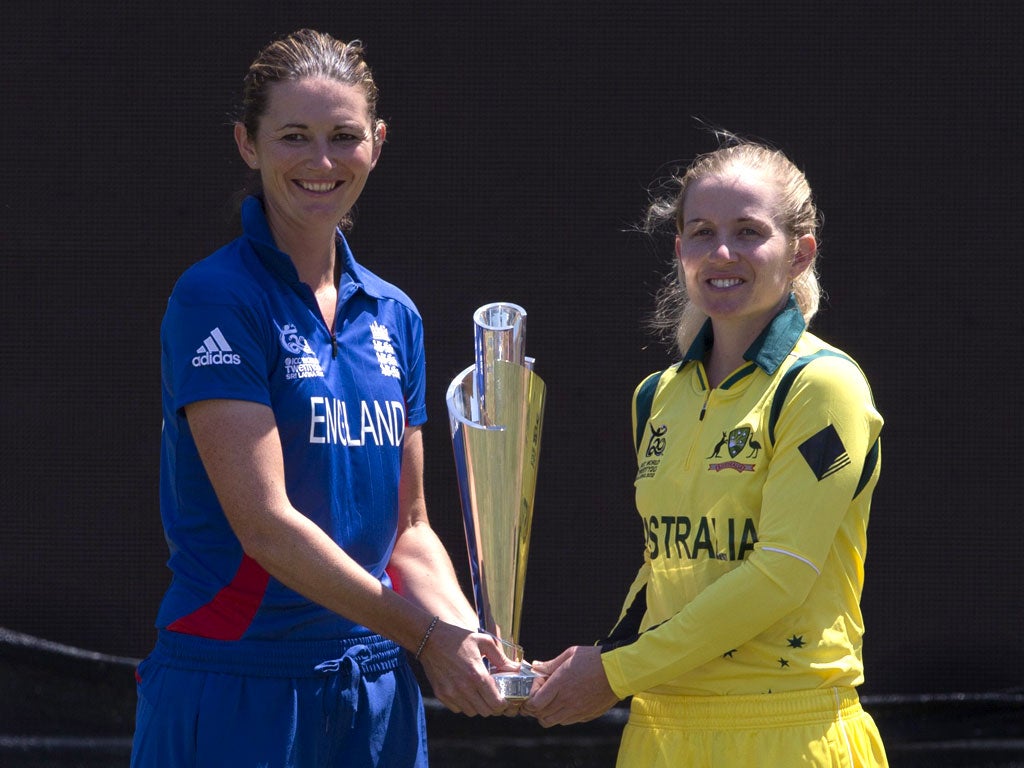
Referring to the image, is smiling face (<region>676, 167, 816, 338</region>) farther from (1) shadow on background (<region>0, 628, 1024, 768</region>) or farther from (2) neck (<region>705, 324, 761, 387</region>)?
(1) shadow on background (<region>0, 628, 1024, 768</region>)

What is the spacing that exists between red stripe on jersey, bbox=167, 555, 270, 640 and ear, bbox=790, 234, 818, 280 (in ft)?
2.96

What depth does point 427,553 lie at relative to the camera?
2.07m

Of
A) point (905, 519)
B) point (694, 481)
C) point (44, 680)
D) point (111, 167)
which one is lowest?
point (44, 680)

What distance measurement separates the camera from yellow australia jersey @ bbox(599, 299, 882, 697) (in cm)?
172

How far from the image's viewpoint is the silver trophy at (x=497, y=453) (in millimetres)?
1986

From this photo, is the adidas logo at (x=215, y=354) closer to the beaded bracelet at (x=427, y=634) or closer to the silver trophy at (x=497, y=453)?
the silver trophy at (x=497, y=453)

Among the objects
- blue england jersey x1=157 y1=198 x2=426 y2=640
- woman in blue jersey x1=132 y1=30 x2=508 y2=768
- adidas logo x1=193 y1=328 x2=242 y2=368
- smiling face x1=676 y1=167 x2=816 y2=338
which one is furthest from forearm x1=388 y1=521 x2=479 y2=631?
smiling face x1=676 y1=167 x2=816 y2=338

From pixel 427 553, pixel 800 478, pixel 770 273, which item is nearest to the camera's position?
pixel 800 478

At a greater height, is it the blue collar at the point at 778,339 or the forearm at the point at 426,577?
the blue collar at the point at 778,339

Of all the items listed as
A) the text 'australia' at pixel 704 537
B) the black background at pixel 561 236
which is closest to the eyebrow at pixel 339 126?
the text 'australia' at pixel 704 537

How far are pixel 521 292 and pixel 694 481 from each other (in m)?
1.46

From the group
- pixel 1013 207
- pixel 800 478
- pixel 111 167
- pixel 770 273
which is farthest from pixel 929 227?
pixel 111 167

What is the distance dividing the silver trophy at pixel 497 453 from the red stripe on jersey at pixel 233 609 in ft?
1.19

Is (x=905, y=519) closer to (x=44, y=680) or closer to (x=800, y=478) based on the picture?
(x=800, y=478)
